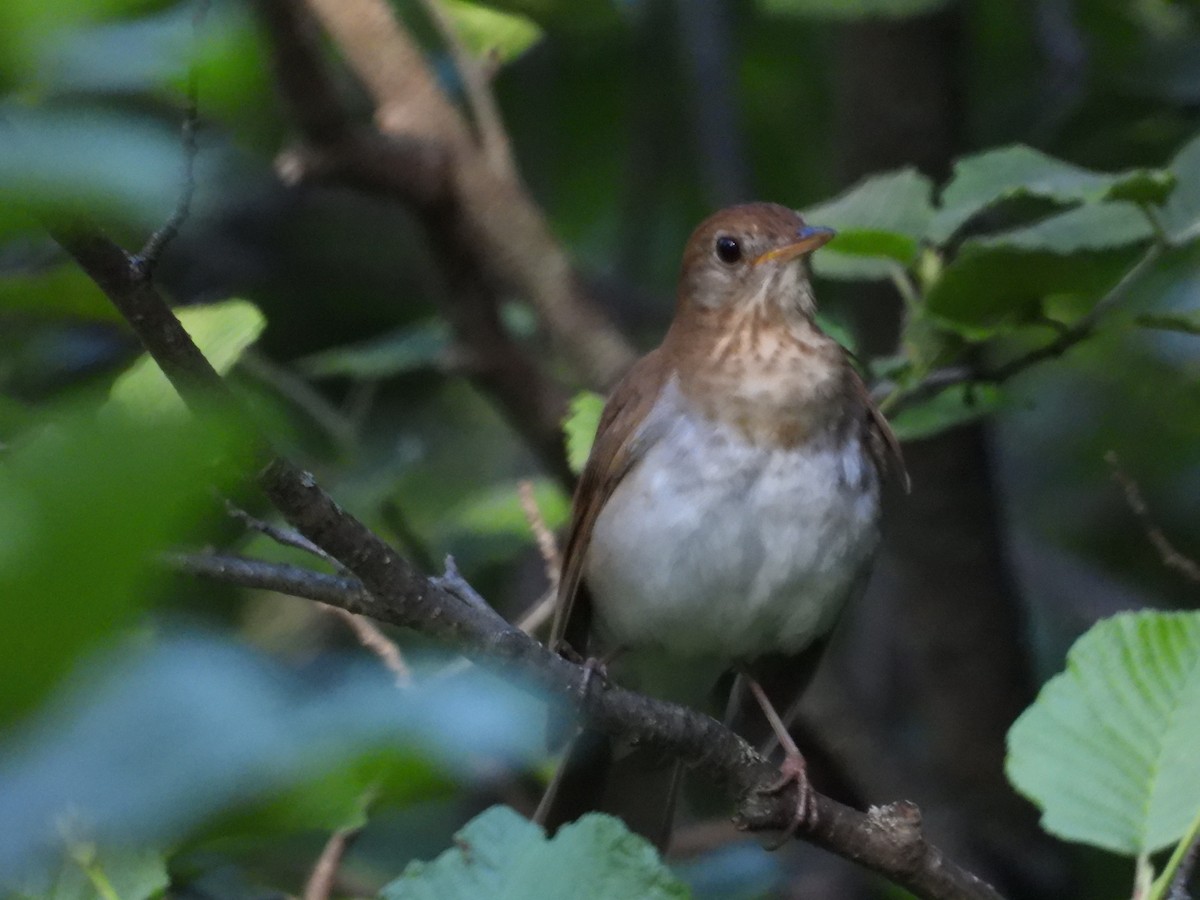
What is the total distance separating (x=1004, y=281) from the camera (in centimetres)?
309

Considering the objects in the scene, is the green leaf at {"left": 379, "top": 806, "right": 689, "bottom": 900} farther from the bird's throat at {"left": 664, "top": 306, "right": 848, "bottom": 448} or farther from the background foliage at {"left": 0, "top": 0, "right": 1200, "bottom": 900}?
the bird's throat at {"left": 664, "top": 306, "right": 848, "bottom": 448}

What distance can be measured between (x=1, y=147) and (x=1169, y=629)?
1735mm

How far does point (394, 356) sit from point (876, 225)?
1.31 m

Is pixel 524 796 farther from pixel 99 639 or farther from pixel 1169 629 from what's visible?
pixel 99 639

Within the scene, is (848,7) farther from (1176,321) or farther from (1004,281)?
(1176,321)

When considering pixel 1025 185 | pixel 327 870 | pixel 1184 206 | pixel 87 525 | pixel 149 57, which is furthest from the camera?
pixel 1184 206

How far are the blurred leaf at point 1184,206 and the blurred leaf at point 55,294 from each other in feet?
6.92

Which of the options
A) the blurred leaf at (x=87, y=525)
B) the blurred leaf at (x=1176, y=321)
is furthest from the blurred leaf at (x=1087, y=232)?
the blurred leaf at (x=87, y=525)

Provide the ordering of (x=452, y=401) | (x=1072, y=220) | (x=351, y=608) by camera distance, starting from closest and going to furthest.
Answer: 1. (x=351, y=608)
2. (x=1072, y=220)
3. (x=452, y=401)

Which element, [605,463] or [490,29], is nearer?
[605,463]

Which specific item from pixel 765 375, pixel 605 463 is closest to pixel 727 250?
pixel 765 375

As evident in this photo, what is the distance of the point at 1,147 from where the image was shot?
0.69 m

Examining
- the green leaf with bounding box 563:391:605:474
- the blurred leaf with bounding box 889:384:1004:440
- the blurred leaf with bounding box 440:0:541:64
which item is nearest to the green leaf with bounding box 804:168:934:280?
the blurred leaf with bounding box 889:384:1004:440

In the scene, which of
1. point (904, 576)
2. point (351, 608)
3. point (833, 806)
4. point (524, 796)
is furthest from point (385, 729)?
point (904, 576)
